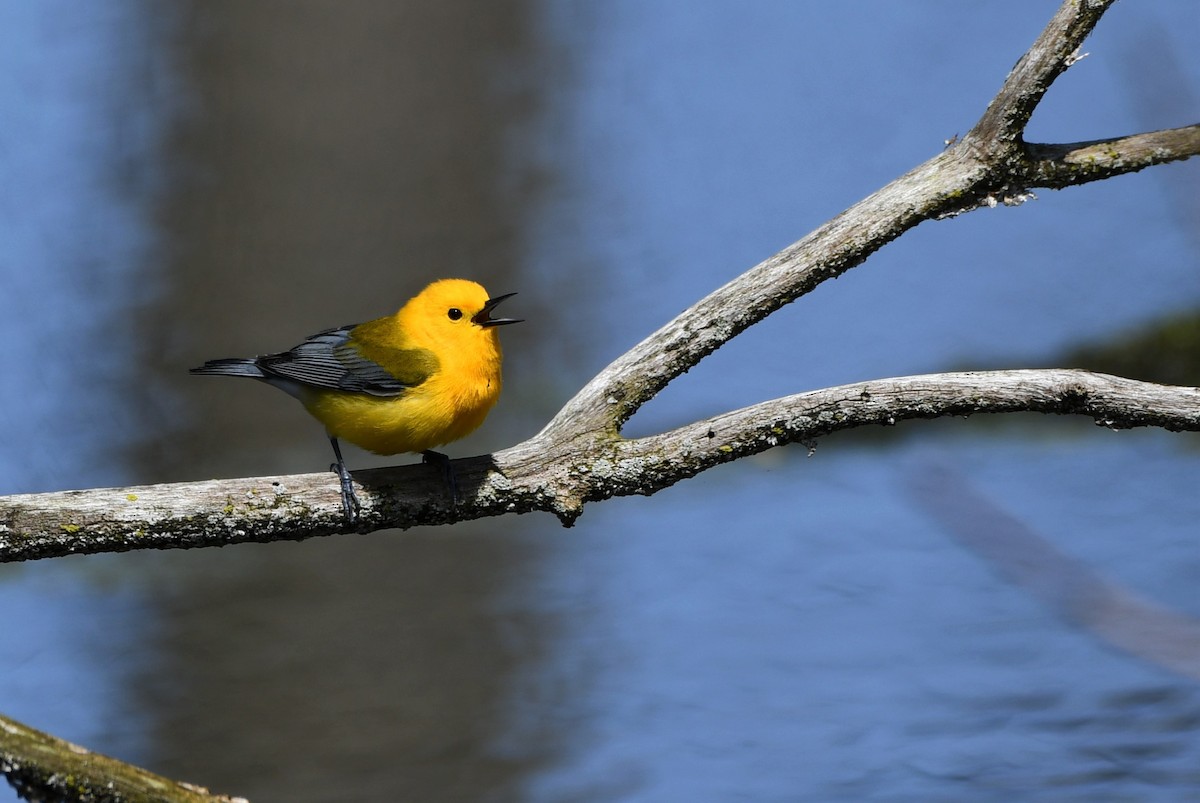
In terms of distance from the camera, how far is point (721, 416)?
243cm

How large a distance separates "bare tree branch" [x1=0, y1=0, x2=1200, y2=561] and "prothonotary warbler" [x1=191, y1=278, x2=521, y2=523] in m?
0.19

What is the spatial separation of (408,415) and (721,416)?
74 centimetres

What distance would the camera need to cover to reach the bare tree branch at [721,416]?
2293 mm

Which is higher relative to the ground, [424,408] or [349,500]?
[424,408]

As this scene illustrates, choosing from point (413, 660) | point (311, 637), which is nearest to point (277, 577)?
point (311, 637)

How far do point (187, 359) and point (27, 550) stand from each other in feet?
9.35

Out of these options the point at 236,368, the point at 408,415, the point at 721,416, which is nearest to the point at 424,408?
the point at 408,415

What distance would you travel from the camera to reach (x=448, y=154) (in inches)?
207

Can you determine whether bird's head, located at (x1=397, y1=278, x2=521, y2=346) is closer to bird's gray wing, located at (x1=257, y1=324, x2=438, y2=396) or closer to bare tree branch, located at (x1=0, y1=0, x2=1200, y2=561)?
bird's gray wing, located at (x1=257, y1=324, x2=438, y2=396)

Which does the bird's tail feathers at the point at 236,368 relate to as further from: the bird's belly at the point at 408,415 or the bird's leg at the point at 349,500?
A: the bird's leg at the point at 349,500

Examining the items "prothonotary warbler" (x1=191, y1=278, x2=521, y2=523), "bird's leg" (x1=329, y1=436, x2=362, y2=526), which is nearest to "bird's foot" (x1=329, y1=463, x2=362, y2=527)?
"bird's leg" (x1=329, y1=436, x2=362, y2=526)

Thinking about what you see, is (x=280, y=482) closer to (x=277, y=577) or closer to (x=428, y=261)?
(x=277, y=577)

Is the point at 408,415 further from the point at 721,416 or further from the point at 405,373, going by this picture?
→ the point at 721,416

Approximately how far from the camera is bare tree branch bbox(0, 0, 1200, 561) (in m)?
2.29
